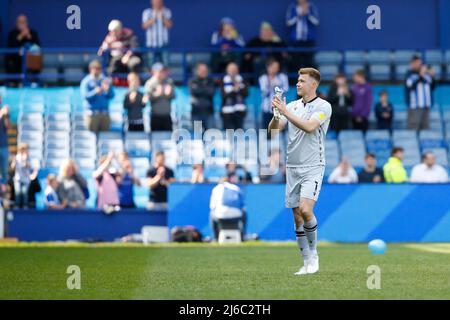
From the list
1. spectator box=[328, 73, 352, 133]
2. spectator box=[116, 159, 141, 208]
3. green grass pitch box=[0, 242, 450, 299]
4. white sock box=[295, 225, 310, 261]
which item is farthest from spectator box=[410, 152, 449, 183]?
white sock box=[295, 225, 310, 261]

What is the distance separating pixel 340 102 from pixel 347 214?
400cm

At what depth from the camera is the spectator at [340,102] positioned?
2627 centimetres

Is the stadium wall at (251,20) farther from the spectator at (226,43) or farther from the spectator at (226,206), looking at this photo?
the spectator at (226,206)

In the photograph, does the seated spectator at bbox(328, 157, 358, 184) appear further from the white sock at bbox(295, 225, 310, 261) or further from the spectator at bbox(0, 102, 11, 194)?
the white sock at bbox(295, 225, 310, 261)

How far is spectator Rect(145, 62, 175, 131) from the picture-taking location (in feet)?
84.2

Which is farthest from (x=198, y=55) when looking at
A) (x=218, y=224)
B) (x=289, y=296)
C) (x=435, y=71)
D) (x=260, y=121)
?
(x=289, y=296)

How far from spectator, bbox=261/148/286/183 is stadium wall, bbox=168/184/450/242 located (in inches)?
31.7

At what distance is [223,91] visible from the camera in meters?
25.8

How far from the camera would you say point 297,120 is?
1318 centimetres

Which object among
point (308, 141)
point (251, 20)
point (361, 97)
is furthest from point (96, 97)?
point (308, 141)

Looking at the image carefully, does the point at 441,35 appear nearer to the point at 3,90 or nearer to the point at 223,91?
the point at 223,91

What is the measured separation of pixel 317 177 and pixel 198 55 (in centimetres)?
1639

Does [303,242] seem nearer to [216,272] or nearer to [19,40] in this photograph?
[216,272]

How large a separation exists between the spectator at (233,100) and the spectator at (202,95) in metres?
0.40
